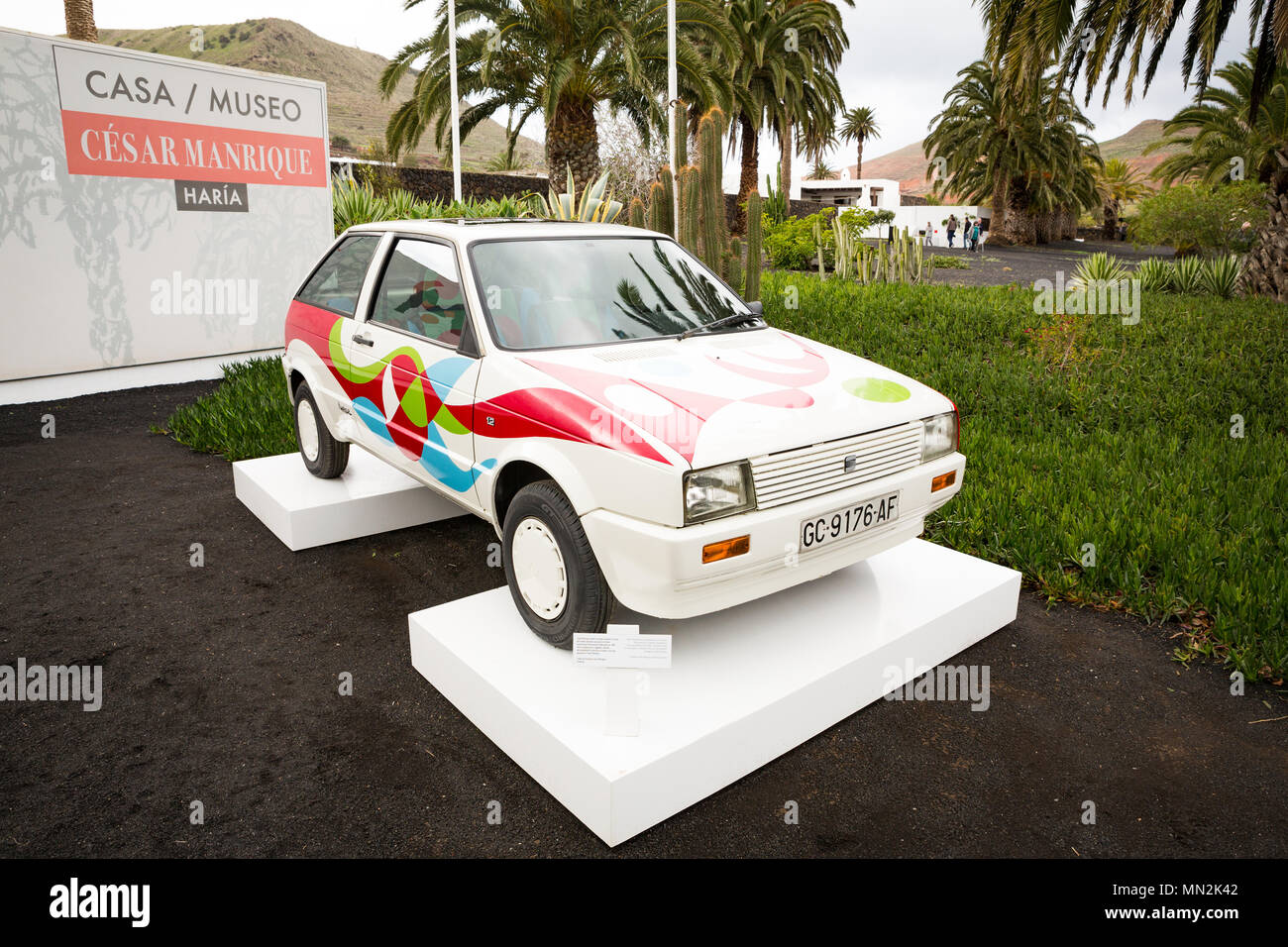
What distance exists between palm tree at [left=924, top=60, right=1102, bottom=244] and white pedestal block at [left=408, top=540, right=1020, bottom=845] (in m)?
35.4

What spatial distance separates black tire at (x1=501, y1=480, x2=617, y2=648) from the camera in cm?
329

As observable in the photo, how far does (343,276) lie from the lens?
5145mm

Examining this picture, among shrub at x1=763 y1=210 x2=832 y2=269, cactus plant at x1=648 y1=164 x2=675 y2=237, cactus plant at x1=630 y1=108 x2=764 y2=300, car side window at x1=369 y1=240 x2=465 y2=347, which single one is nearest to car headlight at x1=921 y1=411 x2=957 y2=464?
car side window at x1=369 y1=240 x2=465 y2=347

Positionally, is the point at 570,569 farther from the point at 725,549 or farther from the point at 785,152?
the point at 785,152

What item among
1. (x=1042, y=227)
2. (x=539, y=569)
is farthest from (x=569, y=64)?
(x=1042, y=227)

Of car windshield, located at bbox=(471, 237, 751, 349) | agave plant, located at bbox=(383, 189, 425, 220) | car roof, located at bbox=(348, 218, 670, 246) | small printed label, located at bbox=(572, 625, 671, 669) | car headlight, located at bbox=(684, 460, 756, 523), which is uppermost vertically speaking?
agave plant, located at bbox=(383, 189, 425, 220)

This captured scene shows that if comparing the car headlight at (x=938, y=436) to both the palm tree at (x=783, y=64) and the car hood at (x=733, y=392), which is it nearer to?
the car hood at (x=733, y=392)

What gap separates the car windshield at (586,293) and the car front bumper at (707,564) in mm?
1134

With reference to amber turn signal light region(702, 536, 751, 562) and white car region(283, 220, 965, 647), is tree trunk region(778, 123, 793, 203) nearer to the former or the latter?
white car region(283, 220, 965, 647)

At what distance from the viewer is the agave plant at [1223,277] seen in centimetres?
1415

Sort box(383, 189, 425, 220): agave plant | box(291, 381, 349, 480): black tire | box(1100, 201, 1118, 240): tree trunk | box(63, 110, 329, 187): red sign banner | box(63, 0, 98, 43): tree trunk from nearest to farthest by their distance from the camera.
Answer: box(291, 381, 349, 480): black tire → box(63, 110, 329, 187): red sign banner → box(383, 189, 425, 220): agave plant → box(63, 0, 98, 43): tree trunk → box(1100, 201, 1118, 240): tree trunk

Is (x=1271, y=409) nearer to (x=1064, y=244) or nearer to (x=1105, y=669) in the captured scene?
(x=1105, y=669)

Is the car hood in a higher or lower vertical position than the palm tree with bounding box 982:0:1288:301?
lower

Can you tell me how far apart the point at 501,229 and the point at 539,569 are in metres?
1.86
